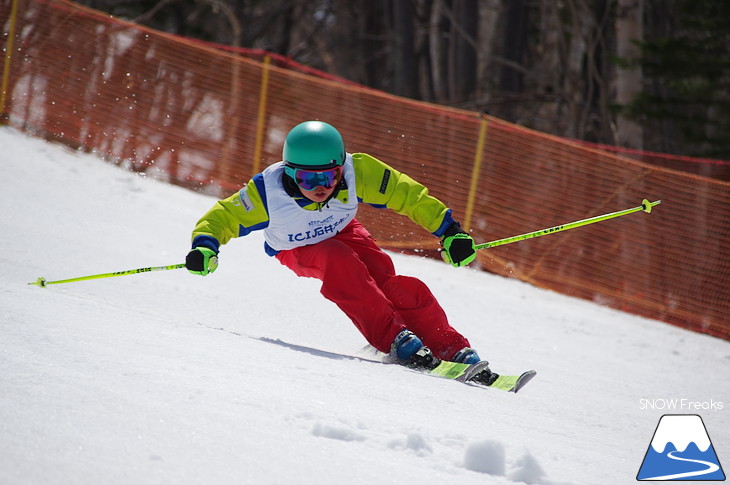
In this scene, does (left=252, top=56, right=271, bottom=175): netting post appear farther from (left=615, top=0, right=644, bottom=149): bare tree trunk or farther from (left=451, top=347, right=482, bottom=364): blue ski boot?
(left=451, top=347, right=482, bottom=364): blue ski boot

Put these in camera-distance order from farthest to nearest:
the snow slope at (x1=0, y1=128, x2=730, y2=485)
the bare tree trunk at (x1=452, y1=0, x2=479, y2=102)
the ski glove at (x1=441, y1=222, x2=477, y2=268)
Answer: the bare tree trunk at (x1=452, y1=0, x2=479, y2=102) → the ski glove at (x1=441, y1=222, x2=477, y2=268) → the snow slope at (x1=0, y1=128, x2=730, y2=485)

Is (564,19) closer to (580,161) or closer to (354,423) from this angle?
(580,161)

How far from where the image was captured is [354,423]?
287cm

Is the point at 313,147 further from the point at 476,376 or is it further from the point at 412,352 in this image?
the point at 476,376

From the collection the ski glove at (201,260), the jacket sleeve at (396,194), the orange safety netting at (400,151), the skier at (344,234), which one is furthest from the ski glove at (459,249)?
the orange safety netting at (400,151)

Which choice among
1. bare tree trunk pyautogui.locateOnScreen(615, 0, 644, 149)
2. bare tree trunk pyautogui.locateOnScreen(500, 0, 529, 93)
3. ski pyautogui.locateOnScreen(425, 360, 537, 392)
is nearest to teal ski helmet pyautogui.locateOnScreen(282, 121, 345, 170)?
ski pyautogui.locateOnScreen(425, 360, 537, 392)

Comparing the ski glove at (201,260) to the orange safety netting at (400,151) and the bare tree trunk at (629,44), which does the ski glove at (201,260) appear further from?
the bare tree trunk at (629,44)

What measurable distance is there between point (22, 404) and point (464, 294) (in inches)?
218

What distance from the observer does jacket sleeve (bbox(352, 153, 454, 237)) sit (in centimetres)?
461

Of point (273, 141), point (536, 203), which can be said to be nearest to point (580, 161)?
point (536, 203)

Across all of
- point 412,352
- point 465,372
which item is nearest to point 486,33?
point 412,352

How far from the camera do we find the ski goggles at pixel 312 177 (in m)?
4.34

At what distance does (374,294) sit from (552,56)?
13387 millimetres

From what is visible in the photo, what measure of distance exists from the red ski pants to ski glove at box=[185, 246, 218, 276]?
55 cm
